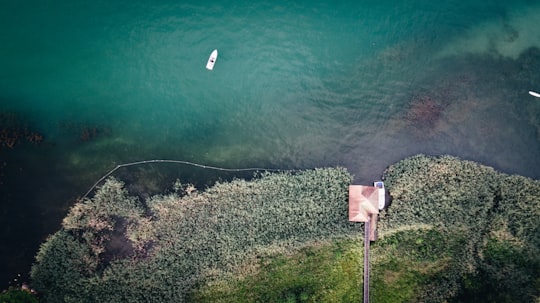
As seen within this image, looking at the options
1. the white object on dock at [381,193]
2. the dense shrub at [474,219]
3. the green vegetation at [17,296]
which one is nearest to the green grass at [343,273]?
the dense shrub at [474,219]

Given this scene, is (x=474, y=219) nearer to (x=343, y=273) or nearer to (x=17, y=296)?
(x=343, y=273)

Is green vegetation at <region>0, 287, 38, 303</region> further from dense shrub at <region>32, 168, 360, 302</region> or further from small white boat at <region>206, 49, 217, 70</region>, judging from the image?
small white boat at <region>206, 49, 217, 70</region>

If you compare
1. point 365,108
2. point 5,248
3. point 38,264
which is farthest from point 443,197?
point 5,248

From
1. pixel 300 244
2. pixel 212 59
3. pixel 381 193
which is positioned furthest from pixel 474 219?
pixel 212 59

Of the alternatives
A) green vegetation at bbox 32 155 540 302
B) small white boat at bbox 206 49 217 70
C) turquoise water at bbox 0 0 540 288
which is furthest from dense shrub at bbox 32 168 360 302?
small white boat at bbox 206 49 217 70

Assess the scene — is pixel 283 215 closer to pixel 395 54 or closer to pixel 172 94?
pixel 172 94

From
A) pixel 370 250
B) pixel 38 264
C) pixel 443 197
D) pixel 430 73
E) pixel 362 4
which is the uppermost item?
pixel 362 4

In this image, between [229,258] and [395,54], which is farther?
[395,54]
